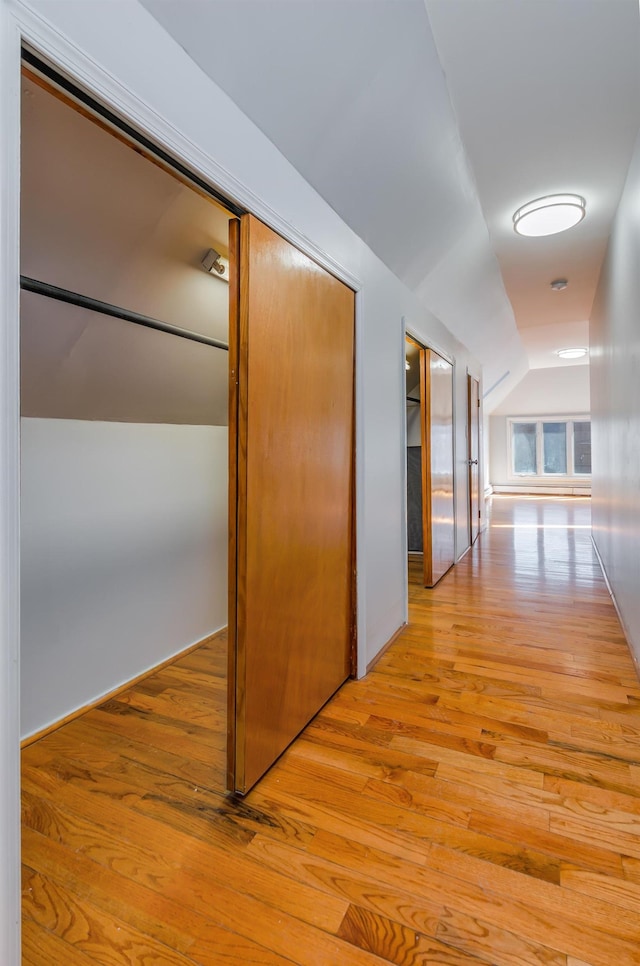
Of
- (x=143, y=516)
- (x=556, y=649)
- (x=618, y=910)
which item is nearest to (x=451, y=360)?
(x=556, y=649)

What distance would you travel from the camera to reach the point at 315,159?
72.7 inches

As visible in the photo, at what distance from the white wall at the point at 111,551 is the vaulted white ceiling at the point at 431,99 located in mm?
1435

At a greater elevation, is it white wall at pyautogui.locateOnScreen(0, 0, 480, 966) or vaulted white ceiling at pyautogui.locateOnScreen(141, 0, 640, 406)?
vaulted white ceiling at pyautogui.locateOnScreen(141, 0, 640, 406)

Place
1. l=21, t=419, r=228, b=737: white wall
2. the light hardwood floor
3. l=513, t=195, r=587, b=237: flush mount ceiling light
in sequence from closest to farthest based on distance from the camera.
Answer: the light hardwood floor, l=21, t=419, r=228, b=737: white wall, l=513, t=195, r=587, b=237: flush mount ceiling light

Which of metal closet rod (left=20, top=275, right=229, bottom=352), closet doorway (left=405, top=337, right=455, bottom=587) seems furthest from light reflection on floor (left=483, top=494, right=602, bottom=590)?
metal closet rod (left=20, top=275, right=229, bottom=352)

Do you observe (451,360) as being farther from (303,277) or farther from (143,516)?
(143,516)

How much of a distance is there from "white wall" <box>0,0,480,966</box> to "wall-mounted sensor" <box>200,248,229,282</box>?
375 mm

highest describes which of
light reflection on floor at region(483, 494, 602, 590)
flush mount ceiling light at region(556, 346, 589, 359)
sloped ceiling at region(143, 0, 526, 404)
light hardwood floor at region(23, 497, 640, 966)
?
flush mount ceiling light at region(556, 346, 589, 359)

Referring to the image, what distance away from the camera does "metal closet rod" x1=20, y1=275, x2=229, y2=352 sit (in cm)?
147

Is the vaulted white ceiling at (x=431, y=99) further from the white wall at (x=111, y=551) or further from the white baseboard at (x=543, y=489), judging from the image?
the white baseboard at (x=543, y=489)

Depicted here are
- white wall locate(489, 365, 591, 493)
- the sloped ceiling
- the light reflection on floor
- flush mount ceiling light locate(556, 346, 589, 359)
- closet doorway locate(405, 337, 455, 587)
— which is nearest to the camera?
the sloped ceiling

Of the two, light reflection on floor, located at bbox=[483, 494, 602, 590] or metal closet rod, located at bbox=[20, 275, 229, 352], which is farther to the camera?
light reflection on floor, located at bbox=[483, 494, 602, 590]

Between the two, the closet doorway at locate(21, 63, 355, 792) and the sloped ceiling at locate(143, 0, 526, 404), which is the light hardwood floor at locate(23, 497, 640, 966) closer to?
the closet doorway at locate(21, 63, 355, 792)

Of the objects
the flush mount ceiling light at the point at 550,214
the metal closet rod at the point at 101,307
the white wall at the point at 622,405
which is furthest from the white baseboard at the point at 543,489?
the metal closet rod at the point at 101,307
